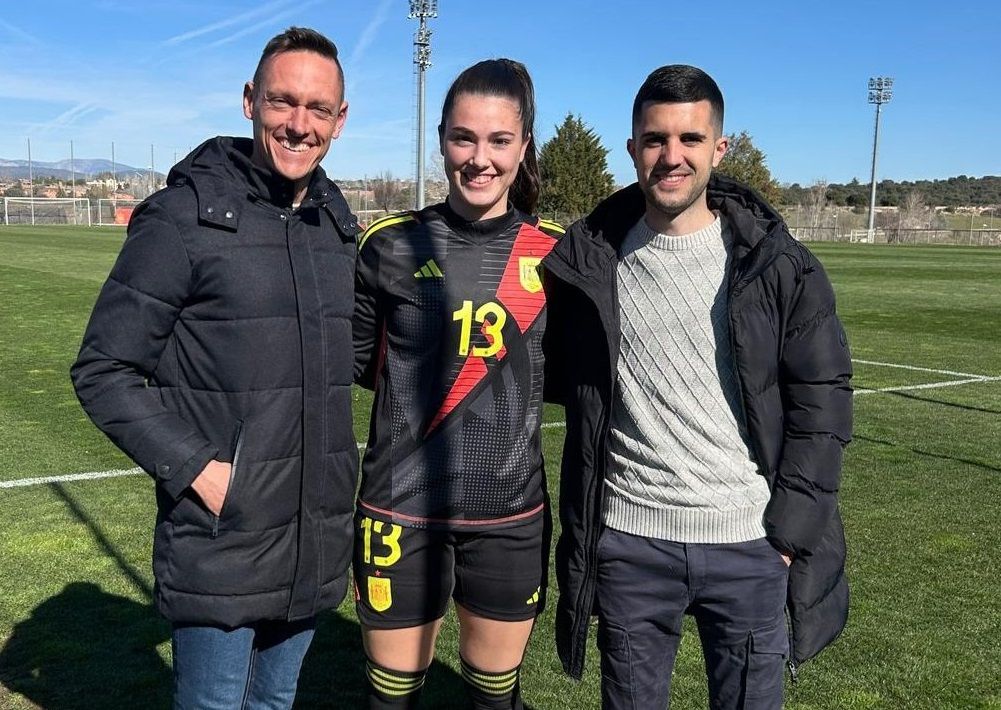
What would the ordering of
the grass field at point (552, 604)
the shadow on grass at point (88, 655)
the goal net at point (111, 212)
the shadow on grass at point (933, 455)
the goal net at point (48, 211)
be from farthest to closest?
the goal net at point (48, 211)
the goal net at point (111, 212)
the shadow on grass at point (933, 455)
the grass field at point (552, 604)
the shadow on grass at point (88, 655)

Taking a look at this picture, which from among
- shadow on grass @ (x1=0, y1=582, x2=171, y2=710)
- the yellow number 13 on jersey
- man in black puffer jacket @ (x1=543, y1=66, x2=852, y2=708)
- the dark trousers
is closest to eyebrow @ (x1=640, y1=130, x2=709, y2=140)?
man in black puffer jacket @ (x1=543, y1=66, x2=852, y2=708)

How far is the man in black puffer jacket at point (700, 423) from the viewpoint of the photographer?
221 cm

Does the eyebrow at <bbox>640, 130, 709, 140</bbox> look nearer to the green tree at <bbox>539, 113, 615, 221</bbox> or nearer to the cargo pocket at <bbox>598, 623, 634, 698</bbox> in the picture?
the cargo pocket at <bbox>598, 623, 634, 698</bbox>

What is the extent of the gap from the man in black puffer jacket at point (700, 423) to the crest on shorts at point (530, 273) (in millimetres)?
127

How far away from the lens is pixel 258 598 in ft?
7.11

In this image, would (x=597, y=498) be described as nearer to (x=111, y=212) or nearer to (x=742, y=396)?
(x=742, y=396)

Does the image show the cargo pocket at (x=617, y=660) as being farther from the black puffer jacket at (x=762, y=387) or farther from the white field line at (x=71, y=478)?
the white field line at (x=71, y=478)

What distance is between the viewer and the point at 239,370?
208 centimetres

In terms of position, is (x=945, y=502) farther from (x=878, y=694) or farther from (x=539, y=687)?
(x=539, y=687)

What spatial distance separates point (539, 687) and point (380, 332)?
1696 millimetres

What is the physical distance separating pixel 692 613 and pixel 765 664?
213 mm

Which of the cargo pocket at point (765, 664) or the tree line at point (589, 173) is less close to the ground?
the tree line at point (589, 173)

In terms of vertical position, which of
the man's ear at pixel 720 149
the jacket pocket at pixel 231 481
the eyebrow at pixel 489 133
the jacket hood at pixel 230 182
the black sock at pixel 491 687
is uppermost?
the eyebrow at pixel 489 133

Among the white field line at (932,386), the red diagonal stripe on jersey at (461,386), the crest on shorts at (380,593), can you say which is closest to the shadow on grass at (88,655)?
the crest on shorts at (380,593)
